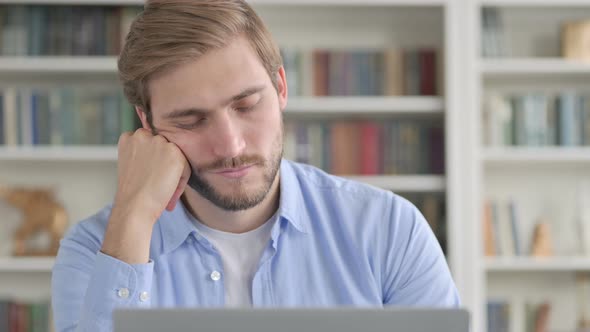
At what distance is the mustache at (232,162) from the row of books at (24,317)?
207cm

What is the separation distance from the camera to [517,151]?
333cm

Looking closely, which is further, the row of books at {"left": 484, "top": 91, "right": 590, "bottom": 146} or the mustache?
the row of books at {"left": 484, "top": 91, "right": 590, "bottom": 146}

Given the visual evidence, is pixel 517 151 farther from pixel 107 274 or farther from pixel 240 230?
pixel 107 274

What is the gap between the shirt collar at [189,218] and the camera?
158 centimetres

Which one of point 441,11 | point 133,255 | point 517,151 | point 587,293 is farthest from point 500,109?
point 133,255

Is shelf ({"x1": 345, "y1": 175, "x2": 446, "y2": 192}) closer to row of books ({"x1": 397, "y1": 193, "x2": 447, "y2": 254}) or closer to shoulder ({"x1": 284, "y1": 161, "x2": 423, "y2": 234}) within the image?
row of books ({"x1": 397, "y1": 193, "x2": 447, "y2": 254})

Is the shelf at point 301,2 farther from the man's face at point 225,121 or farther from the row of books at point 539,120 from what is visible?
the man's face at point 225,121

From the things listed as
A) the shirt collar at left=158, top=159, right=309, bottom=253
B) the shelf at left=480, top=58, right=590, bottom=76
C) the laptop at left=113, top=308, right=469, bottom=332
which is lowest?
the laptop at left=113, top=308, right=469, bottom=332

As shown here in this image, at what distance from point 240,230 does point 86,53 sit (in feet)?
6.34

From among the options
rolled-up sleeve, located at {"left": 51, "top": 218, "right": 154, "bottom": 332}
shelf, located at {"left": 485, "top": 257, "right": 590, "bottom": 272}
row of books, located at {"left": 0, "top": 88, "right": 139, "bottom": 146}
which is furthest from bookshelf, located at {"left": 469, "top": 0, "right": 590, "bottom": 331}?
rolled-up sleeve, located at {"left": 51, "top": 218, "right": 154, "bottom": 332}

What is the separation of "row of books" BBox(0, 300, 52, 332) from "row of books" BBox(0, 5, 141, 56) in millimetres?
952

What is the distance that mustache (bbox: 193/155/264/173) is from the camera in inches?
58.3

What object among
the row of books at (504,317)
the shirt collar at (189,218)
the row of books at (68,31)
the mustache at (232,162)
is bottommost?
the row of books at (504,317)

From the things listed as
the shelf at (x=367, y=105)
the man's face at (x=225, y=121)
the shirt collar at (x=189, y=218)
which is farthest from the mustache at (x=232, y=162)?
the shelf at (x=367, y=105)
